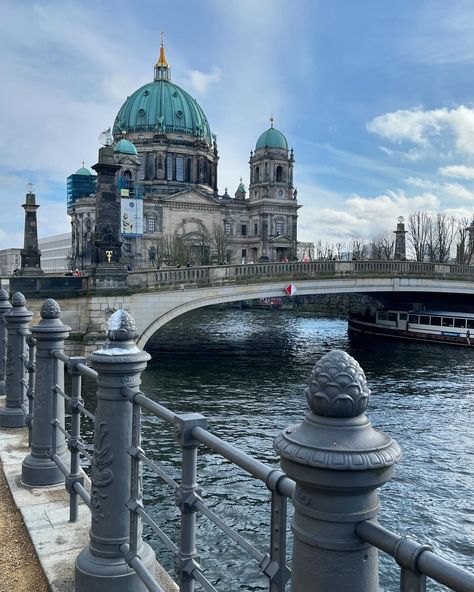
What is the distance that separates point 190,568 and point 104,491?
37.5 inches

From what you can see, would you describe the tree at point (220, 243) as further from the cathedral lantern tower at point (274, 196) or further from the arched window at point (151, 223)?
the arched window at point (151, 223)

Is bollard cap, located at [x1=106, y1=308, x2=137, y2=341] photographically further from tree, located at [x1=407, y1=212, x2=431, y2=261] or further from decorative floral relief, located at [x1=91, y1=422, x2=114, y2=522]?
tree, located at [x1=407, y1=212, x2=431, y2=261]

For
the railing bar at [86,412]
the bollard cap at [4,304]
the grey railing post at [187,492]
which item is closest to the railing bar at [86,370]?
the railing bar at [86,412]

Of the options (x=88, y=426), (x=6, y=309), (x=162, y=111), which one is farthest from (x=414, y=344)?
(x=162, y=111)

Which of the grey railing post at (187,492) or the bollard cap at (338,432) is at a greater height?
the bollard cap at (338,432)

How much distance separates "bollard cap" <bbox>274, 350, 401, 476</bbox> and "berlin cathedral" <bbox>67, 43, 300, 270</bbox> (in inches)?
3016

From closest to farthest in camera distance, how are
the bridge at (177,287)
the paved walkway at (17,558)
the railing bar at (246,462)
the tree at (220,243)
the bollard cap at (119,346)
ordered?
the railing bar at (246,462), the bollard cap at (119,346), the paved walkway at (17,558), the bridge at (177,287), the tree at (220,243)

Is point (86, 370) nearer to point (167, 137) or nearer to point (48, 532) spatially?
point (48, 532)

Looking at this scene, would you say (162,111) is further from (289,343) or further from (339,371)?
(339,371)

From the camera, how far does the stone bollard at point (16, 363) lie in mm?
7125

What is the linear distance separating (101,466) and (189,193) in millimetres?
82126

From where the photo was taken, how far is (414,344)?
38938 mm

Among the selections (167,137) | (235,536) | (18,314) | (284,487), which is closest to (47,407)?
(18,314)

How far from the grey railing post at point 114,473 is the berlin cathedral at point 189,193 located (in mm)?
74858
